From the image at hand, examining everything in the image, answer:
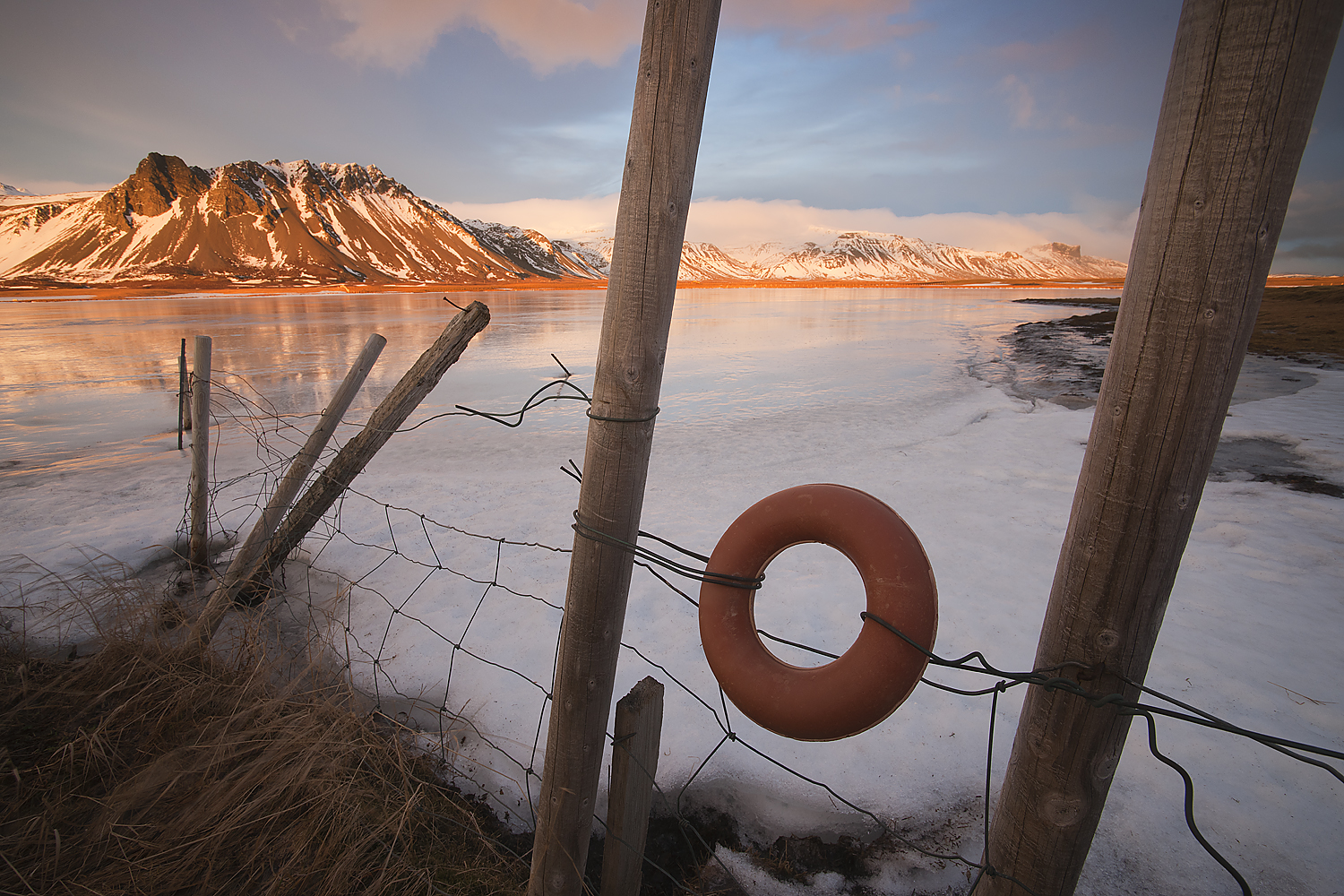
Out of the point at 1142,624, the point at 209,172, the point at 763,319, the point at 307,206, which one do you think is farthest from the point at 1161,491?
the point at 209,172

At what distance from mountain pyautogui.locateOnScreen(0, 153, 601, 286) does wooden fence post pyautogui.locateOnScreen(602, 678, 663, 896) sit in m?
92.3

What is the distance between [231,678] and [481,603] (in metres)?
1.14

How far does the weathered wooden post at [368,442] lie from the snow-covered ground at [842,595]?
50cm

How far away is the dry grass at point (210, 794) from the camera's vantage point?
5.23 ft

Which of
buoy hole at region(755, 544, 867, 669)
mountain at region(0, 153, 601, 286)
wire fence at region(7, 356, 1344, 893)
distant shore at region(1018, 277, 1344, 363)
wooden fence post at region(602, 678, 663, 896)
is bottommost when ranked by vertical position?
wire fence at region(7, 356, 1344, 893)

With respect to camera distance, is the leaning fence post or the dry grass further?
the leaning fence post

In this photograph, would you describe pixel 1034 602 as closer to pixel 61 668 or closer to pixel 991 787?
pixel 991 787

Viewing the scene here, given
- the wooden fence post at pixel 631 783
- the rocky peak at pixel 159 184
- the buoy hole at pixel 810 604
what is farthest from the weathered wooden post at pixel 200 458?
the rocky peak at pixel 159 184

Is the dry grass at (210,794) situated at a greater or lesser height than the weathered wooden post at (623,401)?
lesser

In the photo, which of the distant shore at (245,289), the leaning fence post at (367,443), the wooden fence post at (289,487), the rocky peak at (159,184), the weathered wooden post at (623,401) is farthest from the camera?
the rocky peak at (159,184)

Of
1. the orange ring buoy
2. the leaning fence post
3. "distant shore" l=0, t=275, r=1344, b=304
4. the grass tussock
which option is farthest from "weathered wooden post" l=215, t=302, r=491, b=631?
"distant shore" l=0, t=275, r=1344, b=304

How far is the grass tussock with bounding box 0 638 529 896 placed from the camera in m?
1.59

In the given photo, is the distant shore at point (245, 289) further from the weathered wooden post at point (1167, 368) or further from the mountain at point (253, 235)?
the weathered wooden post at point (1167, 368)

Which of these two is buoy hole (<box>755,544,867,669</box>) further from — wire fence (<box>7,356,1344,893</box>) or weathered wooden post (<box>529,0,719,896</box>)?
weathered wooden post (<box>529,0,719,896</box>)
